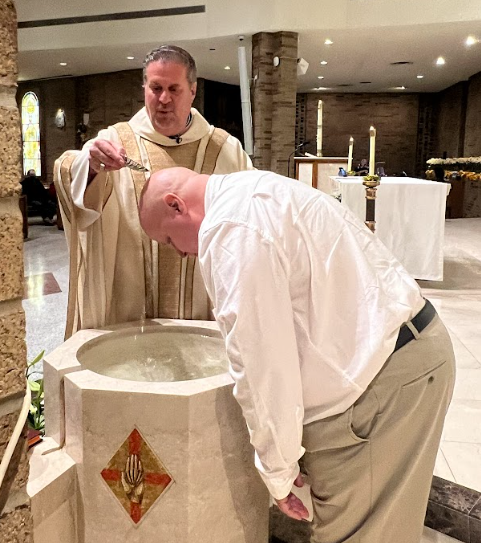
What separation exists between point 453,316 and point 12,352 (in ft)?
15.2

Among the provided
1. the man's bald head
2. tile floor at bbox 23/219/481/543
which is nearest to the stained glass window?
tile floor at bbox 23/219/481/543

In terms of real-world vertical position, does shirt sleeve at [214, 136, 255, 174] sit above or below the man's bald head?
above

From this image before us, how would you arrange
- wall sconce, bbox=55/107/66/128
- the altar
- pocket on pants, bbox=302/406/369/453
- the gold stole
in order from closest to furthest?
pocket on pants, bbox=302/406/369/453, the gold stole, the altar, wall sconce, bbox=55/107/66/128

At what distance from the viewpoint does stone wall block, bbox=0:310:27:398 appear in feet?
2.45

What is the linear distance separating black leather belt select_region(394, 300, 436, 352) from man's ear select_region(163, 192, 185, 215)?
57 cm

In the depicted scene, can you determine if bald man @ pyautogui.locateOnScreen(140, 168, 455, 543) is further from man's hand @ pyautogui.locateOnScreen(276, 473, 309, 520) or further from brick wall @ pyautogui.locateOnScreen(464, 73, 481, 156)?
brick wall @ pyautogui.locateOnScreen(464, 73, 481, 156)

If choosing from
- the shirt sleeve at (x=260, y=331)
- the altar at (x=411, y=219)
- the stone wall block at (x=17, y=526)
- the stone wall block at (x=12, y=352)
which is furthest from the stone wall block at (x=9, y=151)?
the altar at (x=411, y=219)

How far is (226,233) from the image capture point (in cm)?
122

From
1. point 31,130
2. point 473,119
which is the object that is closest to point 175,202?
point 473,119

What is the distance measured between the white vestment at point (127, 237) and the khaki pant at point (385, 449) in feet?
2.80

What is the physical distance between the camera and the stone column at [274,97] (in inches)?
359

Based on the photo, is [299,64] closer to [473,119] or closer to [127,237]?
[473,119]

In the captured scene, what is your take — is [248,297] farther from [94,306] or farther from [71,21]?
[71,21]

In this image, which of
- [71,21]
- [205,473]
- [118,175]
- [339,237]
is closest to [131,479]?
[205,473]
